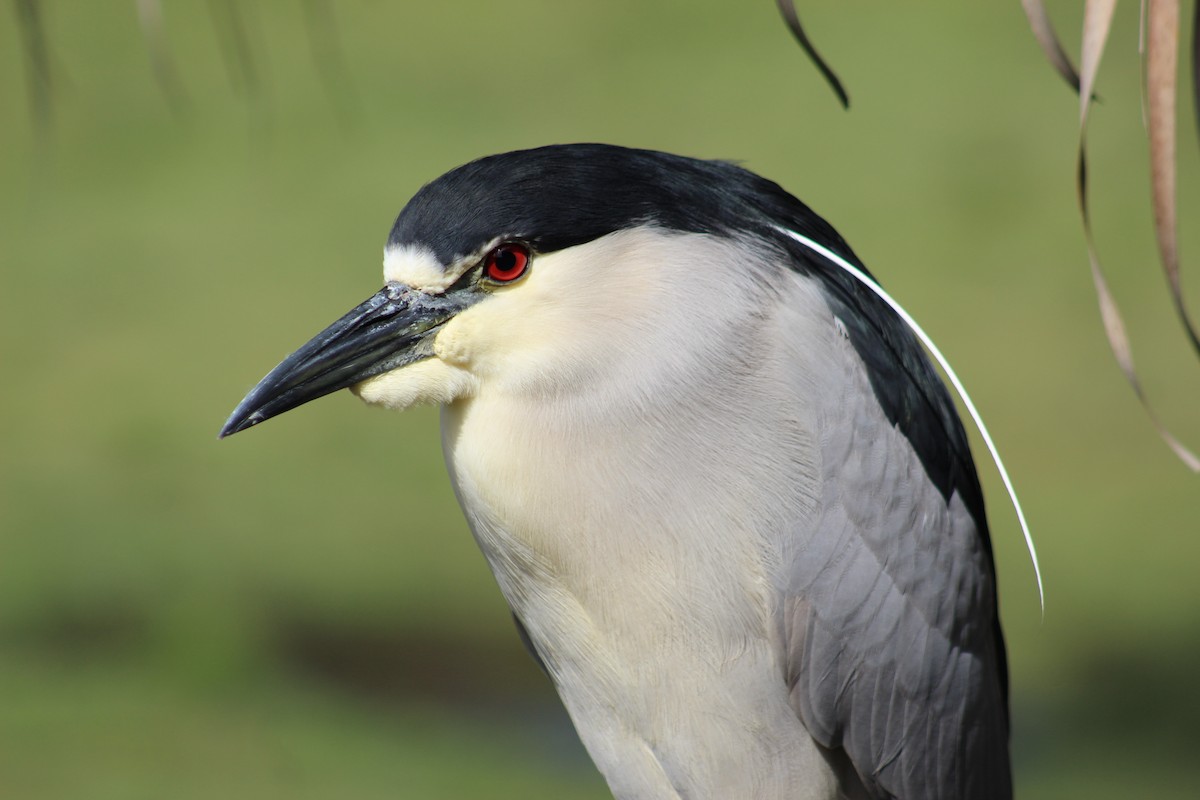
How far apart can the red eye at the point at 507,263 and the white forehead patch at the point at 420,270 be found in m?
0.03

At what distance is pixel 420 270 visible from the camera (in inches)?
45.8

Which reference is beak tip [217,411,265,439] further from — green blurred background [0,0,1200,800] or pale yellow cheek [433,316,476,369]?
green blurred background [0,0,1200,800]

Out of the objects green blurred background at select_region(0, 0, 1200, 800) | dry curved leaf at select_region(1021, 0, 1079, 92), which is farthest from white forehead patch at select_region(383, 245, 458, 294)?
green blurred background at select_region(0, 0, 1200, 800)

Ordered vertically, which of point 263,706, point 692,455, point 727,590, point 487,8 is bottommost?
point 263,706

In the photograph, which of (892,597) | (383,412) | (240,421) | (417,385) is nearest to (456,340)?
(417,385)

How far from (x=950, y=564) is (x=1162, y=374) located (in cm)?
238

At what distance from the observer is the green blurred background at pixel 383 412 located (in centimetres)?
285

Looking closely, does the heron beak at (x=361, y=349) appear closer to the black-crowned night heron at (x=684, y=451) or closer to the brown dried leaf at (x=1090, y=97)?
the black-crowned night heron at (x=684, y=451)

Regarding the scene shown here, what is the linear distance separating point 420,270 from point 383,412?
8.87ft

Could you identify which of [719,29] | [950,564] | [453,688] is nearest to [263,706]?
[453,688]

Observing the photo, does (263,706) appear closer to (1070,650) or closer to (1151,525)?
(1070,650)

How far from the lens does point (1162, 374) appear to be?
3494 millimetres

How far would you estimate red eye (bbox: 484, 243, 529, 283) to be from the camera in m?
1.16

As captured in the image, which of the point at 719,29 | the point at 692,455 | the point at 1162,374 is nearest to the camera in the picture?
the point at 692,455
